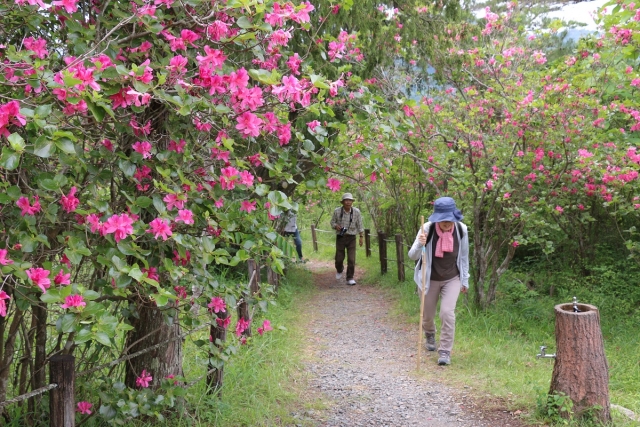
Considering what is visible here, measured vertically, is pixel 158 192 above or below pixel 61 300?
above

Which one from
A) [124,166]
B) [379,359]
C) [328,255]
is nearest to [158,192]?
[124,166]

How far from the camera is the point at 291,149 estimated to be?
447 cm

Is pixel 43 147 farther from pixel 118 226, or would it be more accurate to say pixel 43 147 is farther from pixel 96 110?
pixel 118 226

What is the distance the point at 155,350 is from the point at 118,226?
175 centimetres

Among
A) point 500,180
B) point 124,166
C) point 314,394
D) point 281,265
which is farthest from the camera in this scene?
point 500,180

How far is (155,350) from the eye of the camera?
12.5 ft

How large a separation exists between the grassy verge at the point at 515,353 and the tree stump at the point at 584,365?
0.25 meters

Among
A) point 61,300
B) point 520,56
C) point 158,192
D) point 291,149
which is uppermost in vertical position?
point 520,56

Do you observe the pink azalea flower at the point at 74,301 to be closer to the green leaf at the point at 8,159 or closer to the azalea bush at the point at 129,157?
the azalea bush at the point at 129,157

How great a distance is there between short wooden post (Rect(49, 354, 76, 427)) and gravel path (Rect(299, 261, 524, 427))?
2.12 meters

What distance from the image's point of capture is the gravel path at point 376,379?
180 inches

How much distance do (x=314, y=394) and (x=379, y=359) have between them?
4.38 ft

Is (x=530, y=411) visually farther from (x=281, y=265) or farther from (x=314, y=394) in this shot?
(x=281, y=265)

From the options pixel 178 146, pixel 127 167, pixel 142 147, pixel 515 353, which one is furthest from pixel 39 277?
pixel 515 353
